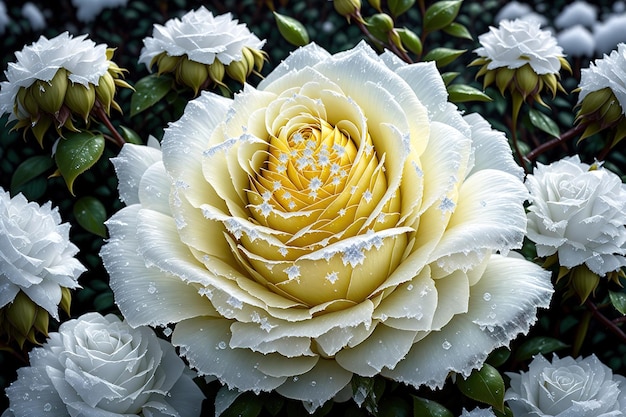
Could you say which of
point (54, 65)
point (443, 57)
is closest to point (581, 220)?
point (443, 57)

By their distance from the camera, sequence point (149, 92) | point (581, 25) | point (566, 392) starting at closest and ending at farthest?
point (566, 392) → point (149, 92) → point (581, 25)

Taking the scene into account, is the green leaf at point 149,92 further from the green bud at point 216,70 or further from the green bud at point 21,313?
the green bud at point 21,313

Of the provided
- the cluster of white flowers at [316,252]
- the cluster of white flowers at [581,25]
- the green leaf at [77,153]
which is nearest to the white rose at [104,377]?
the cluster of white flowers at [316,252]

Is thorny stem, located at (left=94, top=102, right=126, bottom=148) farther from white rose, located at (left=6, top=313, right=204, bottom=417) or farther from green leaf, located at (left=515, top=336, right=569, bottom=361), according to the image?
green leaf, located at (left=515, top=336, right=569, bottom=361)

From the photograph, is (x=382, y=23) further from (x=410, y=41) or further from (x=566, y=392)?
(x=566, y=392)

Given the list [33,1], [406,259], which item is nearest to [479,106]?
[406,259]

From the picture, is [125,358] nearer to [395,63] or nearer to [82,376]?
[82,376]

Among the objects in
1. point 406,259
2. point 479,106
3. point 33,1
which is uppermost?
point 406,259
